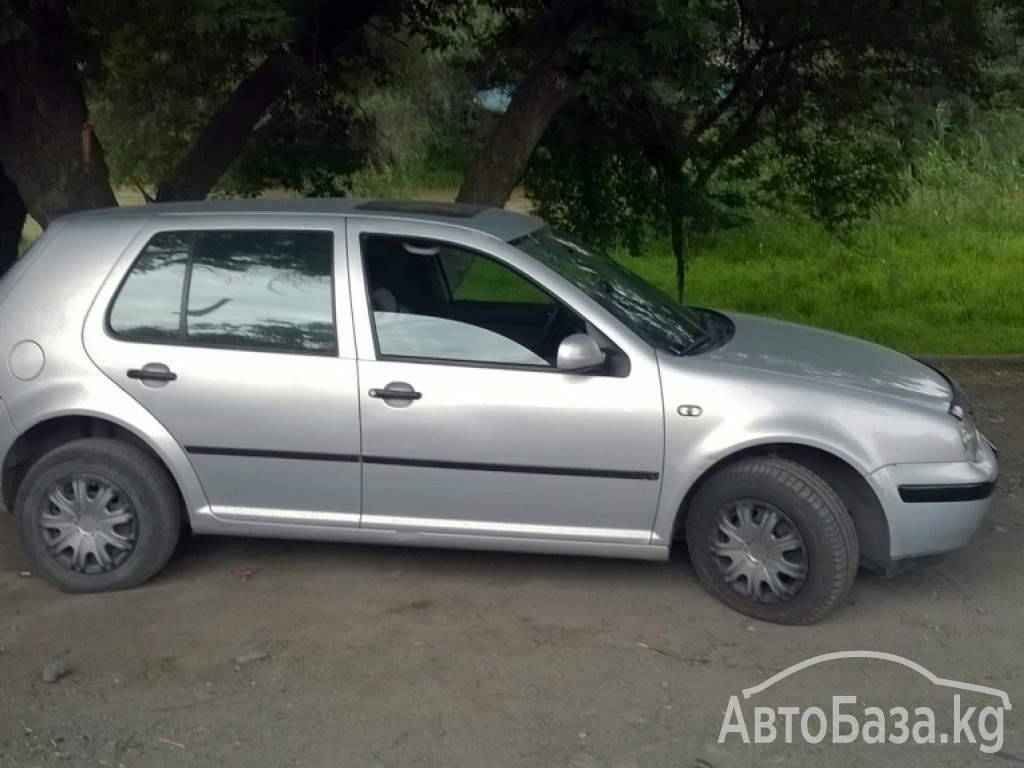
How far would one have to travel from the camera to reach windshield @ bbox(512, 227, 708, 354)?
5.33 meters

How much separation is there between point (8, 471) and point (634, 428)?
288cm

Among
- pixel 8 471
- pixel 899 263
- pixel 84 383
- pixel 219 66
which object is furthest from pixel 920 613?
pixel 899 263

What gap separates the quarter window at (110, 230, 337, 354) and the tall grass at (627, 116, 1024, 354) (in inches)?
293

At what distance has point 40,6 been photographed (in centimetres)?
740

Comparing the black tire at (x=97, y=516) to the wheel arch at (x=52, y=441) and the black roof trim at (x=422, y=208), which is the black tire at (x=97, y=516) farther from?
the black roof trim at (x=422, y=208)

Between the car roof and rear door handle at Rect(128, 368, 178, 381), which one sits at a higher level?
the car roof

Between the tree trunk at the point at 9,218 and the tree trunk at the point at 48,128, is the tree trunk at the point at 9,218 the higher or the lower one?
the lower one

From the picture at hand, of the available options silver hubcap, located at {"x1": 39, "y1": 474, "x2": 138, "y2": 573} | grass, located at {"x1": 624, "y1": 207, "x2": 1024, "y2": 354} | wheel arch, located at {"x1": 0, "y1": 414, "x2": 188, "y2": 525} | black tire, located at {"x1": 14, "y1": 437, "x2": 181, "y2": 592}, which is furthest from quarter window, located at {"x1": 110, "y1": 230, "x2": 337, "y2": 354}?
grass, located at {"x1": 624, "y1": 207, "x2": 1024, "y2": 354}

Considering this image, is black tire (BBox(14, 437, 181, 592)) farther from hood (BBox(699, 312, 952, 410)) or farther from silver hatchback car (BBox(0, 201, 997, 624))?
hood (BBox(699, 312, 952, 410))

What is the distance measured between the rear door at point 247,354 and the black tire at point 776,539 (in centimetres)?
152

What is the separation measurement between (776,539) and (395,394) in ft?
5.55

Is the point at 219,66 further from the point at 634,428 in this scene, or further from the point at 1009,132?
the point at 1009,132

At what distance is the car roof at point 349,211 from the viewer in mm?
5508

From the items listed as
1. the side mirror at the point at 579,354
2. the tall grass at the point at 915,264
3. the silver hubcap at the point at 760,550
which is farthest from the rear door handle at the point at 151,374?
the tall grass at the point at 915,264
